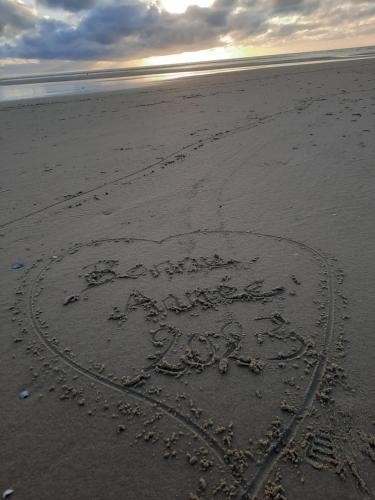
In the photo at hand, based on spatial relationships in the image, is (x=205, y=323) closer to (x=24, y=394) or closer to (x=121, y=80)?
(x=24, y=394)

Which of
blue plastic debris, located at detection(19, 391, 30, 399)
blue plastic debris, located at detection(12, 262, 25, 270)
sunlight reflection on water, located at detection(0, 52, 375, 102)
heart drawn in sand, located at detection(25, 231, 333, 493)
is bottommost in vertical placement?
→ blue plastic debris, located at detection(19, 391, 30, 399)

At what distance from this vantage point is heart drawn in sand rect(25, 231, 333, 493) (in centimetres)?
203

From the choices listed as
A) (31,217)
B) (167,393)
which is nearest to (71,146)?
(31,217)

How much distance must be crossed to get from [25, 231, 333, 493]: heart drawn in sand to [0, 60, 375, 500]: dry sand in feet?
0.04

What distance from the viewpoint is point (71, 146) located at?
24.9 feet

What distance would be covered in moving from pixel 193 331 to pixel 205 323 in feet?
0.39

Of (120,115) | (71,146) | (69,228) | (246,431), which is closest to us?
(246,431)

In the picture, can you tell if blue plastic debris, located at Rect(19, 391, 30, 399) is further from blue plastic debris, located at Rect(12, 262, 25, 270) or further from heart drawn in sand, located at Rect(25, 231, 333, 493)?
blue plastic debris, located at Rect(12, 262, 25, 270)

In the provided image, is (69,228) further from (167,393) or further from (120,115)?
(120,115)

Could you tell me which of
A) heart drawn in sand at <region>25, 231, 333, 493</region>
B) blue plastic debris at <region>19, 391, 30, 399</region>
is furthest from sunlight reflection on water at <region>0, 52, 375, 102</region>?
blue plastic debris at <region>19, 391, 30, 399</region>

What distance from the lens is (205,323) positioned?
2.61 metres

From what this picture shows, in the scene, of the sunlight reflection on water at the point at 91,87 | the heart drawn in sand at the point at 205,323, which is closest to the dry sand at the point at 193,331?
the heart drawn in sand at the point at 205,323

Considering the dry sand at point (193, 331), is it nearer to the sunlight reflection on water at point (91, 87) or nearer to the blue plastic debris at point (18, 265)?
the blue plastic debris at point (18, 265)

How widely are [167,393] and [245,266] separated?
1.42m
